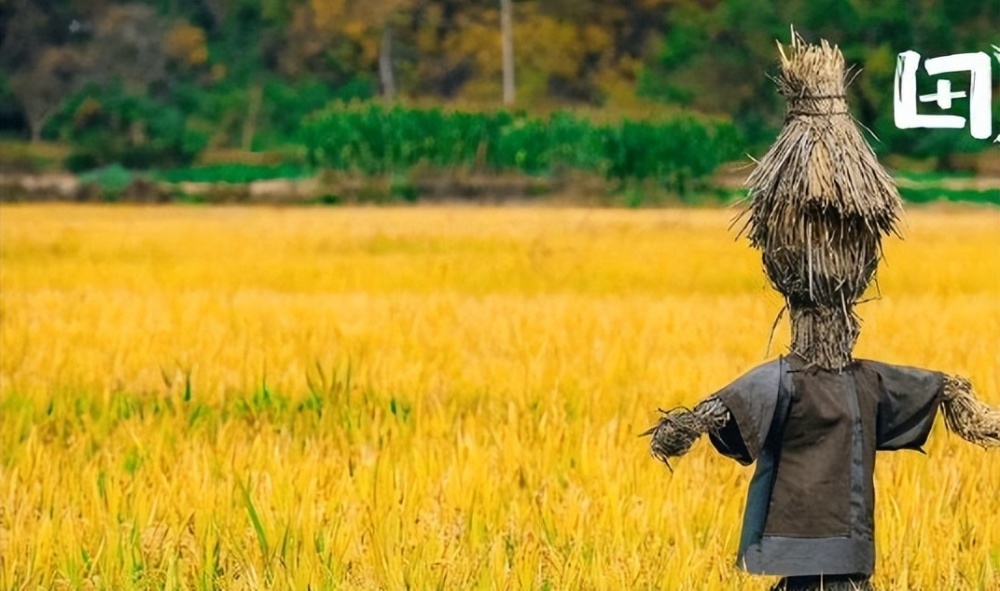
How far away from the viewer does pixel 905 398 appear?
187 cm

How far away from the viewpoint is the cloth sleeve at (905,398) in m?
1.86

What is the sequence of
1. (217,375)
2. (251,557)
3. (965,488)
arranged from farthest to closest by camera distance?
(217,375) < (965,488) < (251,557)

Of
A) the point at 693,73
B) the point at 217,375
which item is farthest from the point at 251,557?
the point at 693,73

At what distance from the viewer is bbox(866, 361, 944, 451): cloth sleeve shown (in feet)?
6.11

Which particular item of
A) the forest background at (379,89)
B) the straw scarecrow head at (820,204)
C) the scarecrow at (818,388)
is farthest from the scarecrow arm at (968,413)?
the forest background at (379,89)

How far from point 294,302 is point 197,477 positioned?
410 cm

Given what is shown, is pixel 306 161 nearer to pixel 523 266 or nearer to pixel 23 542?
pixel 523 266

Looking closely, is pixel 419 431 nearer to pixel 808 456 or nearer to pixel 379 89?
pixel 808 456

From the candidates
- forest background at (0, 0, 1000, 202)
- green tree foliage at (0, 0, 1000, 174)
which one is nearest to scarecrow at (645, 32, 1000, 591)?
green tree foliage at (0, 0, 1000, 174)

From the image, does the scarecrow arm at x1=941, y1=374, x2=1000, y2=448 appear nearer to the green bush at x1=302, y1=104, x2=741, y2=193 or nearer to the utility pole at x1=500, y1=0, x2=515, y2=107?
the green bush at x1=302, y1=104, x2=741, y2=193

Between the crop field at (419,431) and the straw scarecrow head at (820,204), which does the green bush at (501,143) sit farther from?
the straw scarecrow head at (820,204)

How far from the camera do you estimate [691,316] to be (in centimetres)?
600

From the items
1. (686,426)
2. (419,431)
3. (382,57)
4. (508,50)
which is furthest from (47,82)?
(686,426)

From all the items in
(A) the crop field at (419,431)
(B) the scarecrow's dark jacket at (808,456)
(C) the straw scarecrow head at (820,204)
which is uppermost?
(C) the straw scarecrow head at (820,204)
